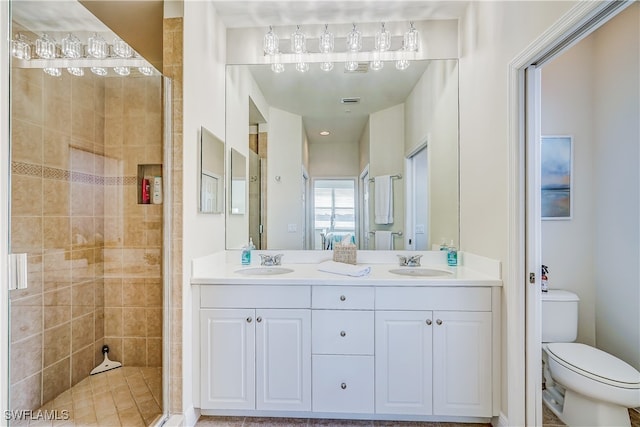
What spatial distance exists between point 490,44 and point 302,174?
4.90 feet

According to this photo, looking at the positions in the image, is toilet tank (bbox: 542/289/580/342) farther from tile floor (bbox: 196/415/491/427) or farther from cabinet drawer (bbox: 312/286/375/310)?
cabinet drawer (bbox: 312/286/375/310)

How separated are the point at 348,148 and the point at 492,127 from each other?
3.29ft

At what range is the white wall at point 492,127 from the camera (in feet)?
5.20

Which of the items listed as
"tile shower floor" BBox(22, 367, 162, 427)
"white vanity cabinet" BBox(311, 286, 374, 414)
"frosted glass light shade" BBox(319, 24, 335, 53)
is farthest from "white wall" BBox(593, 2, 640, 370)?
"tile shower floor" BBox(22, 367, 162, 427)

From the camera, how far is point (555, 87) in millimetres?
2252

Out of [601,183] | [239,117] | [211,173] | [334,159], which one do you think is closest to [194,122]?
[211,173]

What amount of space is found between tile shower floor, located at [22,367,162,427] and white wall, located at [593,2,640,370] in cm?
295

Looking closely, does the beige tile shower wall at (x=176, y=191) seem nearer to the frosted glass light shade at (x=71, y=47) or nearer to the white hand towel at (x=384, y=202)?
the frosted glass light shade at (x=71, y=47)

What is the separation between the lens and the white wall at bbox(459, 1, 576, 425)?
5.20 ft

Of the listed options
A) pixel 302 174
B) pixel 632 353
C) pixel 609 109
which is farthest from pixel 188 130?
pixel 632 353

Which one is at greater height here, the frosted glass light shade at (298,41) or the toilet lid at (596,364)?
the frosted glass light shade at (298,41)

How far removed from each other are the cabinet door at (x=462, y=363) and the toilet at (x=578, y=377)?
0.43 m

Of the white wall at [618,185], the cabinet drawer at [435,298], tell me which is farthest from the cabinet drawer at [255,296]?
the white wall at [618,185]

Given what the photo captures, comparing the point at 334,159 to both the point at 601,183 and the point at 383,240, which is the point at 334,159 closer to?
the point at 383,240
